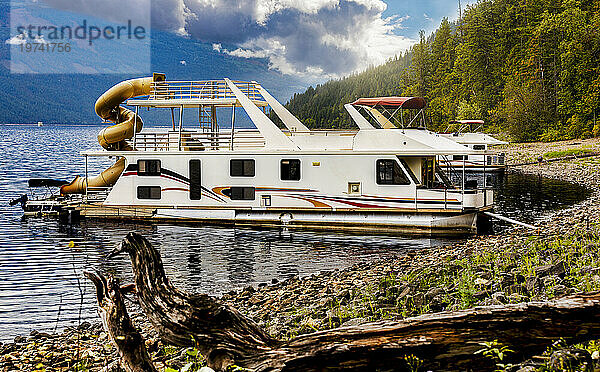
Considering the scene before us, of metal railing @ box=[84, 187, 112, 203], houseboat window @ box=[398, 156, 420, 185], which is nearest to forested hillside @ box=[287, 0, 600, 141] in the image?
houseboat window @ box=[398, 156, 420, 185]

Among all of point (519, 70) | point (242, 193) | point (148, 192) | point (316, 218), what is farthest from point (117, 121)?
point (519, 70)

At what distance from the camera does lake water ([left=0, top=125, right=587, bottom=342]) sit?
500 inches

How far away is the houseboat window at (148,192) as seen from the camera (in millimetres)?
23906

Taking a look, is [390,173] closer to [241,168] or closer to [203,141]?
[241,168]

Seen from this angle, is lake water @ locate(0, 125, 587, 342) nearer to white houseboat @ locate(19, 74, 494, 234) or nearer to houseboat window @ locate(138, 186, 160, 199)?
white houseboat @ locate(19, 74, 494, 234)

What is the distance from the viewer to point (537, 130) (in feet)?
228

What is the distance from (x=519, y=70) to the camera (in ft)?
254

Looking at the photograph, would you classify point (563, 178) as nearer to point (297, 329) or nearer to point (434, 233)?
point (434, 233)

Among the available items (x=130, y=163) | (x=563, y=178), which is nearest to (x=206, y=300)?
(x=130, y=163)

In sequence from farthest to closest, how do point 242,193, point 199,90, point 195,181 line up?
point 199,90, point 195,181, point 242,193

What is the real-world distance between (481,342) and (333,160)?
54.7 ft

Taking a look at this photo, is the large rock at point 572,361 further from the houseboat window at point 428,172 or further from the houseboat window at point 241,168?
the houseboat window at point 241,168

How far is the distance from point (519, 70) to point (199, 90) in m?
64.1

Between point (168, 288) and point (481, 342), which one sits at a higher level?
point (168, 288)
